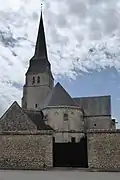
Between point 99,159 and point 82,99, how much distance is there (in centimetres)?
3404

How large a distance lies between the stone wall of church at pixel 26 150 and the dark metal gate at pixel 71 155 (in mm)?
696

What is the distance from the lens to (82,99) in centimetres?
5266

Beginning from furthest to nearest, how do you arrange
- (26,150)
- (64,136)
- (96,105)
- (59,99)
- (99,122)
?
(96,105) → (99,122) → (59,99) → (64,136) → (26,150)

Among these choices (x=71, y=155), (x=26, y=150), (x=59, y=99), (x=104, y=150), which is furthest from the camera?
(x=59, y=99)

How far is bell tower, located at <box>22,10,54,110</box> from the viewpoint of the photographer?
190ft

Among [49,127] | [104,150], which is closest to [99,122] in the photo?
[49,127]

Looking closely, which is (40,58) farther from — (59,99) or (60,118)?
(60,118)

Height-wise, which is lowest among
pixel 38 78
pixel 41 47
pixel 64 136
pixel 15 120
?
pixel 64 136

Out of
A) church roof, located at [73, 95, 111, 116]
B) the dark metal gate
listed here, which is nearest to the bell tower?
church roof, located at [73, 95, 111, 116]

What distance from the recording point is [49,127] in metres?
40.1

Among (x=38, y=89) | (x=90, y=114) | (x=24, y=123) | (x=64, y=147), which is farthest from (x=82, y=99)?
(x=64, y=147)

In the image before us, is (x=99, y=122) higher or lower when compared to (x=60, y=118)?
lower

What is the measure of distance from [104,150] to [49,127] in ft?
71.6

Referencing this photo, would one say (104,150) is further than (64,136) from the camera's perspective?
No
